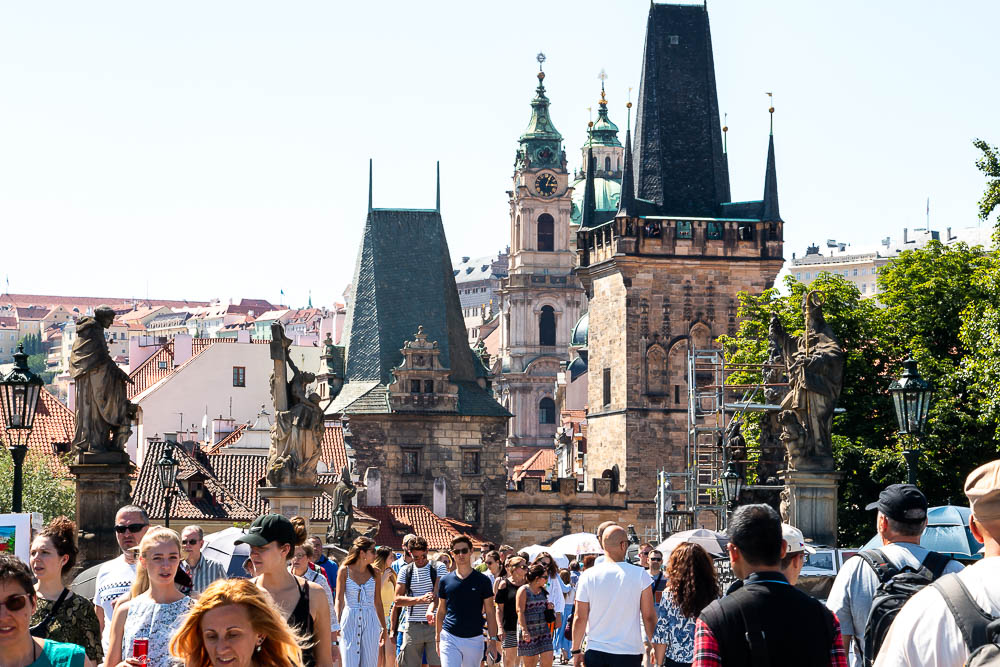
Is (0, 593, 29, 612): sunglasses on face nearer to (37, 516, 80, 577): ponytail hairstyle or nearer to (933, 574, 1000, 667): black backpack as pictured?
(37, 516, 80, 577): ponytail hairstyle

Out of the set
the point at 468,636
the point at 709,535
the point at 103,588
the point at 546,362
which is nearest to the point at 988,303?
the point at 709,535

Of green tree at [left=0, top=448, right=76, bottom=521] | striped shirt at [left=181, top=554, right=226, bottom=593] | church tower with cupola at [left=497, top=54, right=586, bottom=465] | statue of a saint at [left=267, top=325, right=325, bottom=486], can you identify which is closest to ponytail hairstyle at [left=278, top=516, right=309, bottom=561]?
striped shirt at [left=181, top=554, right=226, bottom=593]

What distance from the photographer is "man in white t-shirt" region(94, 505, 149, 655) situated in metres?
9.34

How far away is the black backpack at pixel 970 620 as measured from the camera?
4652mm

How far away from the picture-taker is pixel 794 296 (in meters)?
47.2

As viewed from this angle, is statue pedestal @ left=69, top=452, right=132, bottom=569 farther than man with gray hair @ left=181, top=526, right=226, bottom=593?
Yes

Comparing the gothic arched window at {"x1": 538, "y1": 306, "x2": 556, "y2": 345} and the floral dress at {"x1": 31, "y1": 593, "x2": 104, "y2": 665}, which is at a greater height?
the gothic arched window at {"x1": 538, "y1": 306, "x2": 556, "y2": 345}

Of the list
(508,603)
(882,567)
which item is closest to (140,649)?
(882,567)

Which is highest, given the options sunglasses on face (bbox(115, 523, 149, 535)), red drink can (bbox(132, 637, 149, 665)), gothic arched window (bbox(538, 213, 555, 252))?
gothic arched window (bbox(538, 213, 555, 252))

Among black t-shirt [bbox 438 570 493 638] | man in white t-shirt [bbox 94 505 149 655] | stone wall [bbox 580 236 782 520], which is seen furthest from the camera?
stone wall [bbox 580 236 782 520]

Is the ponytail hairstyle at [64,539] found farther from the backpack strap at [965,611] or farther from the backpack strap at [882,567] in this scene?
the backpack strap at [965,611]

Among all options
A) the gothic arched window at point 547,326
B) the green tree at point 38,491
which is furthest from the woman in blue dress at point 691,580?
the gothic arched window at point 547,326

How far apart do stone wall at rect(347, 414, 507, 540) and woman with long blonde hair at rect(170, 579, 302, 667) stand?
192 feet

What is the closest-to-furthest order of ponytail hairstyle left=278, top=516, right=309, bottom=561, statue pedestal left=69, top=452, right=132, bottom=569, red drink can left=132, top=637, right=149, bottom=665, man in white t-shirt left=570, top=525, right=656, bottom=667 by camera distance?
red drink can left=132, top=637, right=149, bottom=665 < ponytail hairstyle left=278, top=516, right=309, bottom=561 < man in white t-shirt left=570, top=525, right=656, bottom=667 < statue pedestal left=69, top=452, right=132, bottom=569
